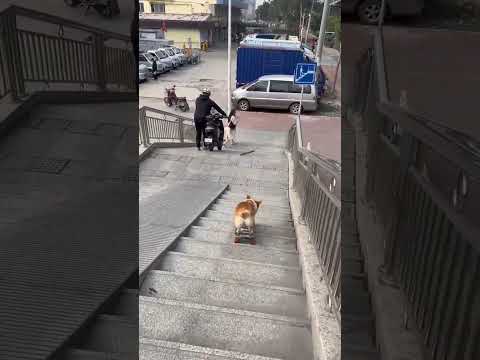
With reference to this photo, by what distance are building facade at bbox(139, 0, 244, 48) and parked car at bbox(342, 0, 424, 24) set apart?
0.63 feet

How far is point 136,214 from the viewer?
50 centimetres

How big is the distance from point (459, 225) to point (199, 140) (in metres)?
5.20

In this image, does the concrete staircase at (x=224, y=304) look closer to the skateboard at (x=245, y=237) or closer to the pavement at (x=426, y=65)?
the skateboard at (x=245, y=237)

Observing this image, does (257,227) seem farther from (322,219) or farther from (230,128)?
(230,128)

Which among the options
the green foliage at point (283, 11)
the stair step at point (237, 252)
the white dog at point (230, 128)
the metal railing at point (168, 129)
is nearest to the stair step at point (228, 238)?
the stair step at point (237, 252)

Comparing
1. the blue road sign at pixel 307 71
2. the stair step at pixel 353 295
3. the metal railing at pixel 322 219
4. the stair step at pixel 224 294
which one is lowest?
the stair step at pixel 224 294

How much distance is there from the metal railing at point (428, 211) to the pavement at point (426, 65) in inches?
0.4

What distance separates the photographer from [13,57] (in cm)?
50

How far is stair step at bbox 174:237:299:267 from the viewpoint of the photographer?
1924mm

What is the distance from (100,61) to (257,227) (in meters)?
2.16

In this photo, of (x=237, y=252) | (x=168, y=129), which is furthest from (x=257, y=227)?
(x=168, y=129)

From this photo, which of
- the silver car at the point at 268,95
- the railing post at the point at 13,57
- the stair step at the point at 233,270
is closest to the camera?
the railing post at the point at 13,57

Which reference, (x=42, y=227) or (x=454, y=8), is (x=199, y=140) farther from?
(x=454, y=8)

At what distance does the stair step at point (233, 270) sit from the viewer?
5.42ft
